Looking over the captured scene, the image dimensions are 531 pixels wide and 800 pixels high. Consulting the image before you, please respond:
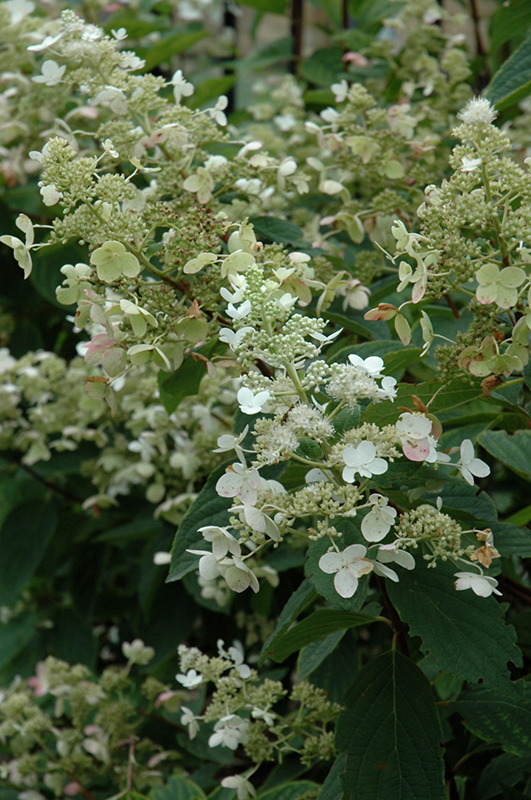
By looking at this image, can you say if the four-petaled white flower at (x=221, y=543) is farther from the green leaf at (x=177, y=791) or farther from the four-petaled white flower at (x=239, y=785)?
the green leaf at (x=177, y=791)

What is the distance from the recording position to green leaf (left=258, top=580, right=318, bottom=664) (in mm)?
768

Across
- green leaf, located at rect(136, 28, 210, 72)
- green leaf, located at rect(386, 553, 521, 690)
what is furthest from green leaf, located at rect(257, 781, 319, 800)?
green leaf, located at rect(136, 28, 210, 72)

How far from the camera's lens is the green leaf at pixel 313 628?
0.78 m

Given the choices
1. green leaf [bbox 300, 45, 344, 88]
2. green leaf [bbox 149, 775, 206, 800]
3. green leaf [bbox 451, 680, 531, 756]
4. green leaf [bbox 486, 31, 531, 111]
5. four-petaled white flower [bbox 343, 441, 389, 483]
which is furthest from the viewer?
green leaf [bbox 300, 45, 344, 88]

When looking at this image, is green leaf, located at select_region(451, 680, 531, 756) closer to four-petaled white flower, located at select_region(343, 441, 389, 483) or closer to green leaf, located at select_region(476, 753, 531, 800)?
green leaf, located at select_region(476, 753, 531, 800)

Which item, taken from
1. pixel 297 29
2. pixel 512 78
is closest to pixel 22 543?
pixel 512 78

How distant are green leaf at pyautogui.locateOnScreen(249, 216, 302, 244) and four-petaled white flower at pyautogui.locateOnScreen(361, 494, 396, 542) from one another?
58 centimetres

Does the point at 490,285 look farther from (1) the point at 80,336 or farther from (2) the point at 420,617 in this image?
(1) the point at 80,336

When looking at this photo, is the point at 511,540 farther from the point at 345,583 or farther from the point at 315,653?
the point at 315,653

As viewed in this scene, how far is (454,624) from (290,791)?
1.71 ft

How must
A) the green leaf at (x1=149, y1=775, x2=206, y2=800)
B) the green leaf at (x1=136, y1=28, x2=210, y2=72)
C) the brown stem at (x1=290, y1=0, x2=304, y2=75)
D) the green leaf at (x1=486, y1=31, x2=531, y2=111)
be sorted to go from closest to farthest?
1. the green leaf at (x1=486, y1=31, x2=531, y2=111)
2. the green leaf at (x1=149, y1=775, x2=206, y2=800)
3. the green leaf at (x1=136, y1=28, x2=210, y2=72)
4. the brown stem at (x1=290, y1=0, x2=304, y2=75)

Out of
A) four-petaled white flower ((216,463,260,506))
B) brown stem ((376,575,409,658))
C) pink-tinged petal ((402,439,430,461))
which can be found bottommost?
brown stem ((376,575,409,658))

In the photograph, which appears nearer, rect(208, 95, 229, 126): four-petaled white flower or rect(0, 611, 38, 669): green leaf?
rect(208, 95, 229, 126): four-petaled white flower

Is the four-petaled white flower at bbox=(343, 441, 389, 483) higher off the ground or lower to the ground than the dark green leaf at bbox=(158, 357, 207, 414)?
higher
